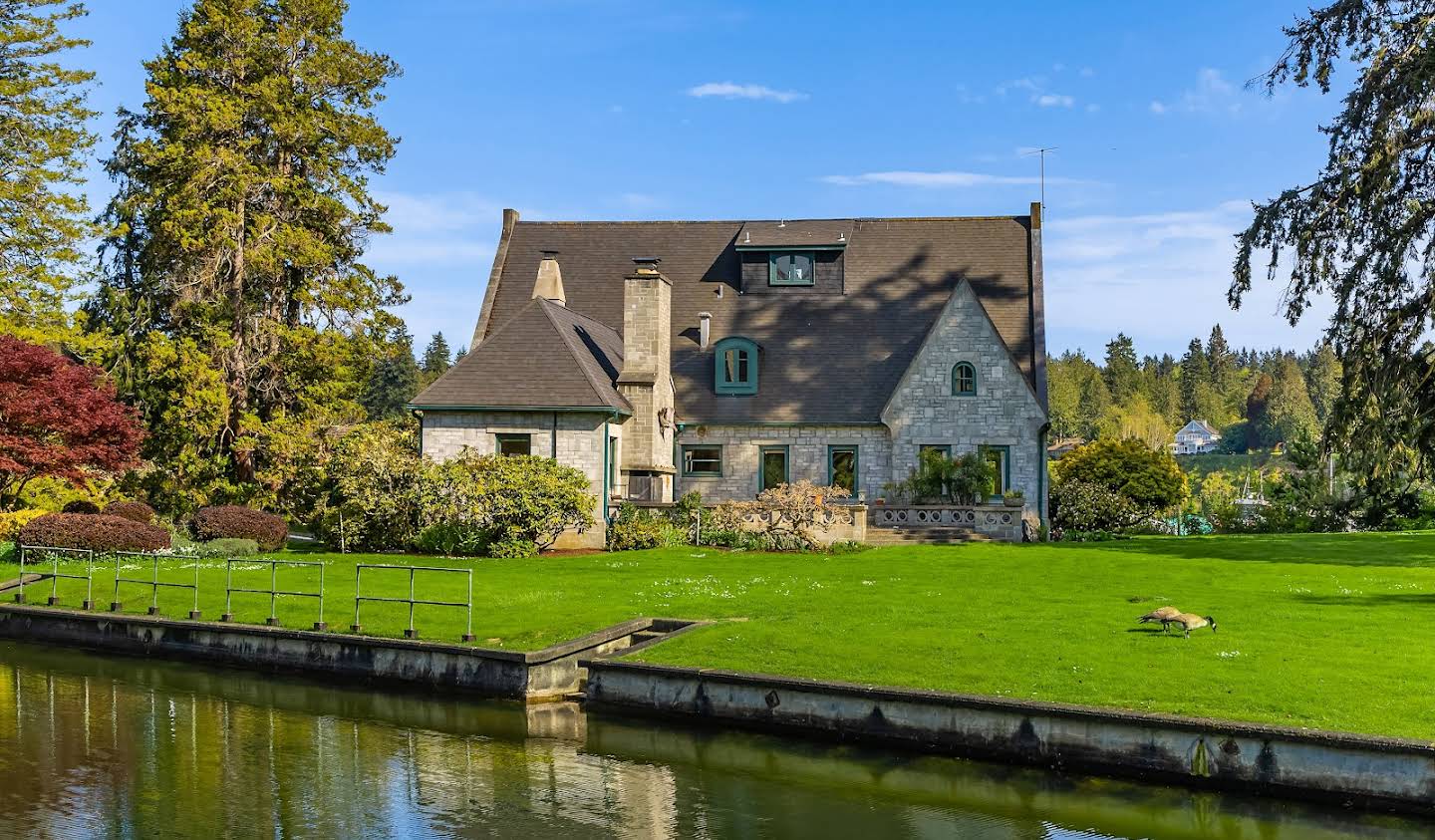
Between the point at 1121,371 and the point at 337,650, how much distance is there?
13503 centimetres

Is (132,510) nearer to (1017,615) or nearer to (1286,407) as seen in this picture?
(1017,615)

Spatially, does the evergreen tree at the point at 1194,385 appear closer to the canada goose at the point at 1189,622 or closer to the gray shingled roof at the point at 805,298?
the gray shingled roof at the point at 805,298

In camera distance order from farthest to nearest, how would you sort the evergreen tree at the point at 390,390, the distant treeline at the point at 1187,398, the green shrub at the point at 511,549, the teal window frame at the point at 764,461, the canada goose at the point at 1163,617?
→ the distant treeline at the point at 1187,398 → the evergreen tree at the point at 390,390 → the teal window frame at the point at 764,461 → the green shrub at the point at 511,549 → the canada goose at the point at 1163,617

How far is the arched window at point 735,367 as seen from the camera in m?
38.3

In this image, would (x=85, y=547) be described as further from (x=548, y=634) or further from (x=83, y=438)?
(x=548, y=634)

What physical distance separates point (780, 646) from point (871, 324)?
25.2 metres

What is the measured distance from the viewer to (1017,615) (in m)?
18.3

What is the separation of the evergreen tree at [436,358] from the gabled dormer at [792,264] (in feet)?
236

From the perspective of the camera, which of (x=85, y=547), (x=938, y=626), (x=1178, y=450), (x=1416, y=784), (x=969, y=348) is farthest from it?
(x=1178, y=450)

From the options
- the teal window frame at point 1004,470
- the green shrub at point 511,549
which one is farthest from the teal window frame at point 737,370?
the green shrub at point 511,549

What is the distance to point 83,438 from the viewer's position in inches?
1211

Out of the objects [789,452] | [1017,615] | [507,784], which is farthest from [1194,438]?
[507,784]

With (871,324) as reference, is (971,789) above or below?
below

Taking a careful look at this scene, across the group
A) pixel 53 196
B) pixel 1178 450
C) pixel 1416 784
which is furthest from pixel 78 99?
pixel 1178 450
